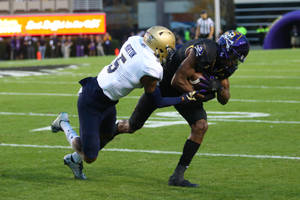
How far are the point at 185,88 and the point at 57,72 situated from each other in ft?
55.0

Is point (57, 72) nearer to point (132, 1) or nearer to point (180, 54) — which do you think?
point (180, 54)

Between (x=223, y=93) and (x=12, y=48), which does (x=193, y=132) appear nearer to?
(x=223, y=93)

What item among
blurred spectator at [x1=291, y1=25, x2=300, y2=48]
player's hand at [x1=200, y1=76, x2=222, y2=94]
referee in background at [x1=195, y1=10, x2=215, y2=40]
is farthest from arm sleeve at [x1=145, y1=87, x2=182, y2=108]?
blurred spectator at [x1=291, y1=25, x2=300, y2=48]

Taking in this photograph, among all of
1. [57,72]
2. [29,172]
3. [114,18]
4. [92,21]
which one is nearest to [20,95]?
[57,72]

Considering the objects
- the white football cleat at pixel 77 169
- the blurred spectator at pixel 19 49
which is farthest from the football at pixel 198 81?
the blurred spectator at pixel 19 49

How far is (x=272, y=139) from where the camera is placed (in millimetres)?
9344

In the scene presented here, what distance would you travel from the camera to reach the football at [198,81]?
648 centimetres

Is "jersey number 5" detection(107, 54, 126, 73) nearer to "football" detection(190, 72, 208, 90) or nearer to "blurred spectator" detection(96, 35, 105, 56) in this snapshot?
"football" detection(190, 72, 208, 90)

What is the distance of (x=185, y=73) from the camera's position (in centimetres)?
664

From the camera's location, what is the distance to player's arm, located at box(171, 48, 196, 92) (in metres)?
6.62

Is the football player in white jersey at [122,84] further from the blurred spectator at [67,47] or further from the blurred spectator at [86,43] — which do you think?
the blurred spectator at [86,43]

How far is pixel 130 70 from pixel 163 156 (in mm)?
2230

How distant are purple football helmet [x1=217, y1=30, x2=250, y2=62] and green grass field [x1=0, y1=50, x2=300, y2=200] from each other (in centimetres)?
119

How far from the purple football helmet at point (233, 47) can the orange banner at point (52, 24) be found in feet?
129
